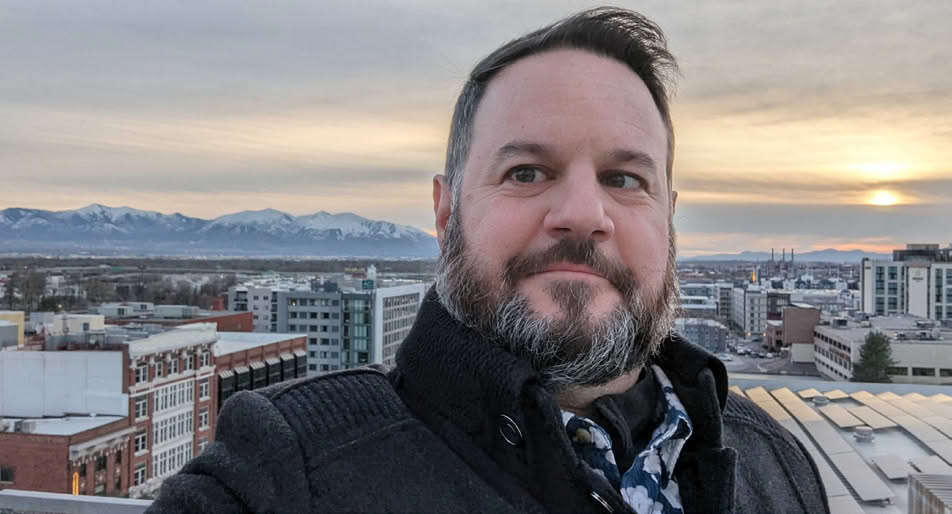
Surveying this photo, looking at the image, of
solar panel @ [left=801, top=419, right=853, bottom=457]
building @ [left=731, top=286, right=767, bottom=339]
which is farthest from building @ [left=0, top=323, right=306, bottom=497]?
building @ [left=731, top=286, right=767, bottom=339]

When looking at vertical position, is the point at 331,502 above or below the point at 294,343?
above

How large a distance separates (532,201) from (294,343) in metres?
13.7

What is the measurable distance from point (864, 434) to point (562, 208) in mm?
2979

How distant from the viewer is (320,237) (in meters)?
106

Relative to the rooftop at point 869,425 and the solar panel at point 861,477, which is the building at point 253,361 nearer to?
the rooftop at point 869,425

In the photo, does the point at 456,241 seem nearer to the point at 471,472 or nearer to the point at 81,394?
the point at 471,472

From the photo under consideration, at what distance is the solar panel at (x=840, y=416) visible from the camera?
3176mm

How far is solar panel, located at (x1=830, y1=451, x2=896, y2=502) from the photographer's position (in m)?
2.46

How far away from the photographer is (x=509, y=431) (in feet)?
2.03

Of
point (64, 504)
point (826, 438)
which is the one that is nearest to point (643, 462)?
point (64, 504)

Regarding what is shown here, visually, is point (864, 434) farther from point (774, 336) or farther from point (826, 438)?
point (774, 336)

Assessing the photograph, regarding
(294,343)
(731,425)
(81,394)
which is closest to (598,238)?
(731,425)

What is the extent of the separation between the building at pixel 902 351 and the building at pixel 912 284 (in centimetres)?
694

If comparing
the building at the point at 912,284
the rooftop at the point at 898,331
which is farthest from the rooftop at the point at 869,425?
the building at the point at 912,284
